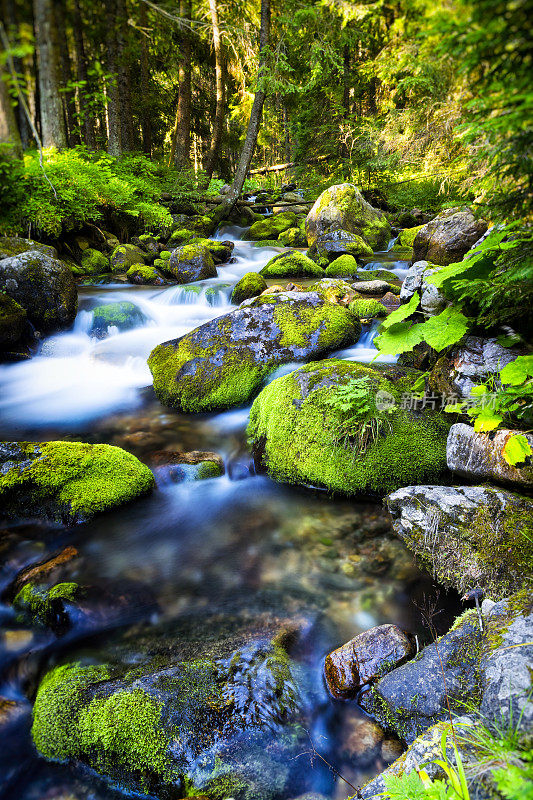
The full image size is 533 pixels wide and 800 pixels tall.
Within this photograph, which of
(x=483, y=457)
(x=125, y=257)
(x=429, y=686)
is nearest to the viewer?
(x=429, y=686)

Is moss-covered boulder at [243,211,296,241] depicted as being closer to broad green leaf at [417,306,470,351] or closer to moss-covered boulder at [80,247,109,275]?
moss-covered boulder at [80,247,109,275]

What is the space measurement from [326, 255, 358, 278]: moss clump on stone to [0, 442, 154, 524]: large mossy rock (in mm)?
8827

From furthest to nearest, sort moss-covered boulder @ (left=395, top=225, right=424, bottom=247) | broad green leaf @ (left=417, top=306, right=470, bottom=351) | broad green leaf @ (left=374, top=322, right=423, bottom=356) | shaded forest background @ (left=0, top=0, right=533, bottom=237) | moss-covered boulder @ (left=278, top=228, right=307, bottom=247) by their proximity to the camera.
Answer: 1. moss-covered boulder @ (left=278, top=228, right=307, bottom=247)
2. moss-covered boulder @ (left=395, top=225, right=424, bottom=247)
3. broad green leaf @ (left=374, top=322, right=423, bottom=356)
4. broad green leaf @ (left=417, top=306, right=470, bottom=351)
5. shaded forest background @ (left=0, top=0, right=533, bottom=237)

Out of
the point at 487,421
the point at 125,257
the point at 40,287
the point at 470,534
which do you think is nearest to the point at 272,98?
the point at 125,257

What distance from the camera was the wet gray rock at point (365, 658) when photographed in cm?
251

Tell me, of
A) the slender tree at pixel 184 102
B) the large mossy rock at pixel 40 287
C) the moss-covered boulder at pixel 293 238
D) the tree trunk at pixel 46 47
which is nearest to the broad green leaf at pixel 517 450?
the tree trunk at pixel 46 47

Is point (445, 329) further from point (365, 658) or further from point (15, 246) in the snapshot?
point (15, 246)

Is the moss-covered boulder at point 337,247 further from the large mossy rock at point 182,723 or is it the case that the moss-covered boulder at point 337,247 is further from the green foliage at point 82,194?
the large mossy rock at point 182,723

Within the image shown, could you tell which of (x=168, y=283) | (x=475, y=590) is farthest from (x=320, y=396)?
(x=168, y=283)

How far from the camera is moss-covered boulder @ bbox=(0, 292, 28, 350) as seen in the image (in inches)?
295

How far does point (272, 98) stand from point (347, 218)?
697 inches

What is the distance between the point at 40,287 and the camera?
8.30 meters

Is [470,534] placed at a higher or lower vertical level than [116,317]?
lower

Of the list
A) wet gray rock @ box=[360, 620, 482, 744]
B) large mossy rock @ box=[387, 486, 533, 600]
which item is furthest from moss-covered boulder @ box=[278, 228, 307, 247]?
wet gray rock @ box=[360, 620, 482, 744]
